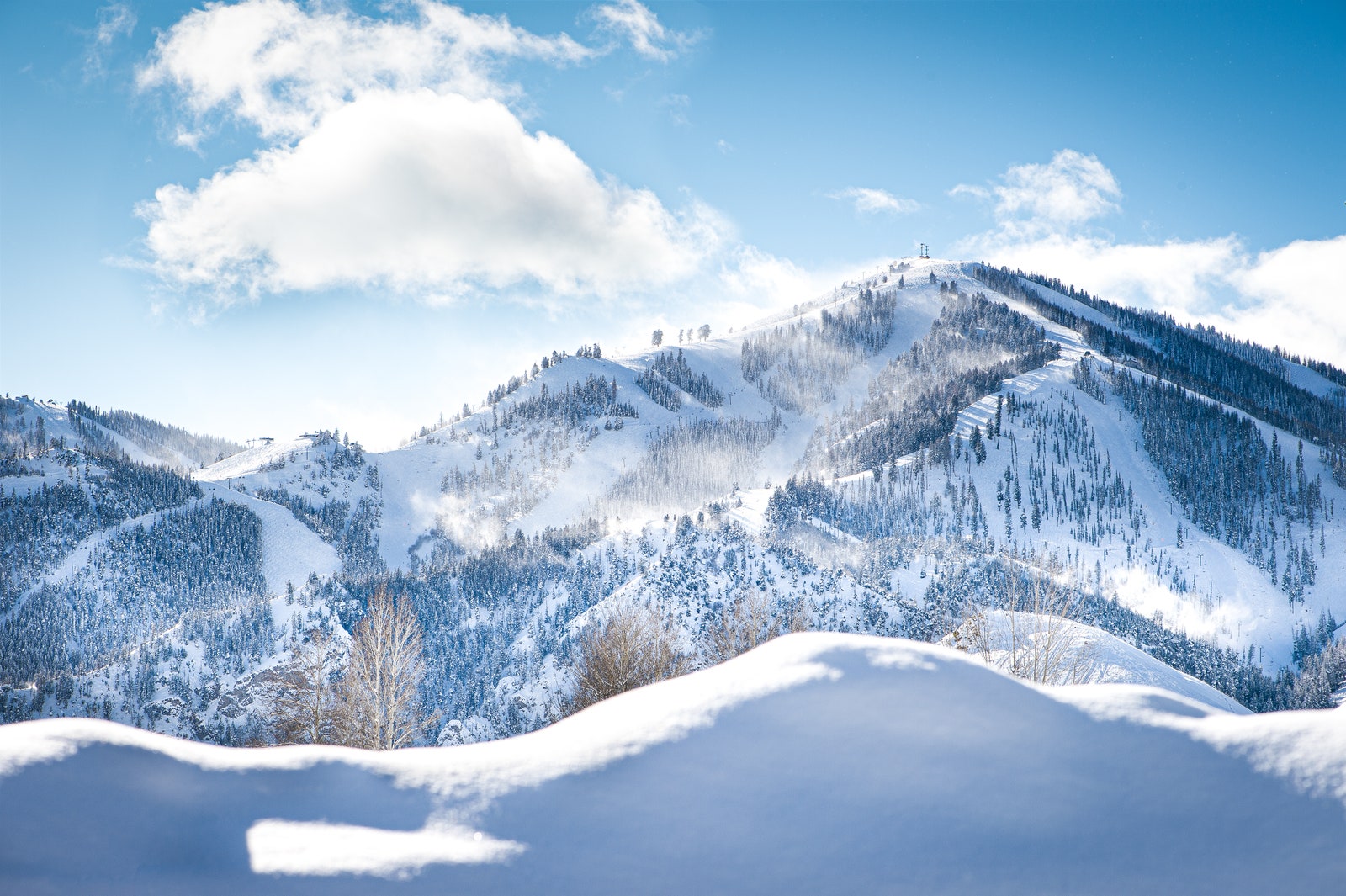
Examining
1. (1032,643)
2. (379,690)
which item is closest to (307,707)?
(379,690)

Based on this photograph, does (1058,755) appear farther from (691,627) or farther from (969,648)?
(691,627)

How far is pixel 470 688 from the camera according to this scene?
106938mm

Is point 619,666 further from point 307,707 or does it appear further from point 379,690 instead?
point 307,707

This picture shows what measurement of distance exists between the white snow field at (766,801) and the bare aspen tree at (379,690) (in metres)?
18.2

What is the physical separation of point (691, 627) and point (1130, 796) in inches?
2861

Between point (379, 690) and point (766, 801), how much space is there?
70.5 ft

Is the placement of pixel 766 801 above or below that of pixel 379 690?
above

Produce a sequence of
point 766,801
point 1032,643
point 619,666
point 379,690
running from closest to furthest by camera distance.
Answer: point 766,801
point 379,690
point 619,666
point 1032,643

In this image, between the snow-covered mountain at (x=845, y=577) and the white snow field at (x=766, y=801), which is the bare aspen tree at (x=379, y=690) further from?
the snow-covered mountain at (x=845, y=577)

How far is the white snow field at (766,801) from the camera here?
19.6 feet

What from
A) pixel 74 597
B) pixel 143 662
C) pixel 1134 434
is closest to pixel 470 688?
pixel 143 662

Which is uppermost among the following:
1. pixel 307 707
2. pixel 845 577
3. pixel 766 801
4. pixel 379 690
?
pixel 766 801

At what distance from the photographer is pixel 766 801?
6.36 metres

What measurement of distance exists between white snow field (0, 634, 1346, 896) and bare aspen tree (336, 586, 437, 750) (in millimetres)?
18185
